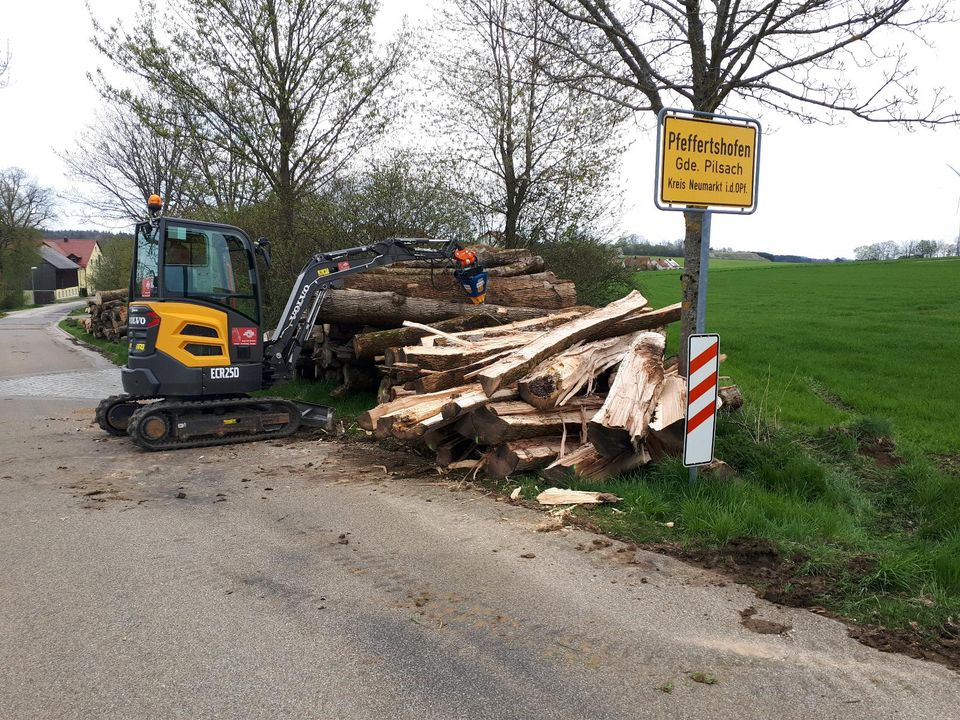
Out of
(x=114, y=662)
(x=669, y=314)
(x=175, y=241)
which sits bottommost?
(x=114, y=662)

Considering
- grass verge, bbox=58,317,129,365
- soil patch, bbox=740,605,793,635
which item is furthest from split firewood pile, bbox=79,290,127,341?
soil patch, bbox=740,605,793,635

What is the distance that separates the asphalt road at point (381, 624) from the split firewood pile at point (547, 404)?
769mm

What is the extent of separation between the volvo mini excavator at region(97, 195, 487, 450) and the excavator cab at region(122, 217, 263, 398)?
0.01m

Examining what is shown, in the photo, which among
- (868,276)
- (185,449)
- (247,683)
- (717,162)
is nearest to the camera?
(247,683)

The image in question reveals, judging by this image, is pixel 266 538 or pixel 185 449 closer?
pixel 266 538

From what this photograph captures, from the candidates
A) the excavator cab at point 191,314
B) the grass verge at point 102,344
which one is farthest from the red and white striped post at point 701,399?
the grass verge at point 102,344

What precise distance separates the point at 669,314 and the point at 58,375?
1457 cm

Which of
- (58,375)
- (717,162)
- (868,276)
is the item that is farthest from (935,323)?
(868,276)

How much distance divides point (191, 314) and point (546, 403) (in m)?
4.89

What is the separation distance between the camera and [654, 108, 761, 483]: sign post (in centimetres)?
610

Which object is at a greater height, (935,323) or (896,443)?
(935,323)

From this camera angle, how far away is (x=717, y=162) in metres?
6.32

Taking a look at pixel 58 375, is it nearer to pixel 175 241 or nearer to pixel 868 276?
pixel 175 241

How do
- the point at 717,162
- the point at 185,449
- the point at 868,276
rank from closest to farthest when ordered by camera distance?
the point at 717,162, the point at 185,449, the point at 868,276
